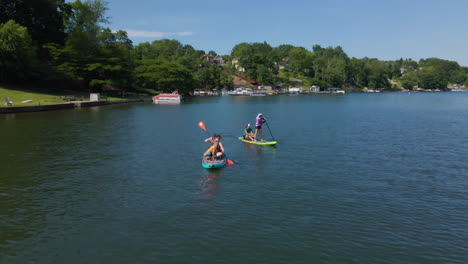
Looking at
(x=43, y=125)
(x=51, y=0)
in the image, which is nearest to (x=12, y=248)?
(x=43, y=125)

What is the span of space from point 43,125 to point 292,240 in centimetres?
4402

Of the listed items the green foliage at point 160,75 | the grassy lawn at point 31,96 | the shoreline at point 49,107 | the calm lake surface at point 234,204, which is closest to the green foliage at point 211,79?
the green foliage at point 160,75

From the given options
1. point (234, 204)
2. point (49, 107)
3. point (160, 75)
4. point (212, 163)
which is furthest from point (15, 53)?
point (234, 204)

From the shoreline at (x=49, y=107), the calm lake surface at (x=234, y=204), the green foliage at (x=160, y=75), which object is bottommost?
the calm lake surface at (x=234, y=204)

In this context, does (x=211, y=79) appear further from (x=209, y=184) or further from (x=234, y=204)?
(x=234, y=204)

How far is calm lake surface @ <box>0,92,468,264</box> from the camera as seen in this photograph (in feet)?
46.3

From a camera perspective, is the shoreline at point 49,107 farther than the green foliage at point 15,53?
No

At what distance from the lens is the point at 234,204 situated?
19.1m

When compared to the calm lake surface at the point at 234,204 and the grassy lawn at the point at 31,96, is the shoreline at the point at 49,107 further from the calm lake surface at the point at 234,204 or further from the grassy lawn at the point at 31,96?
the calm lake surface at the point at 234,204

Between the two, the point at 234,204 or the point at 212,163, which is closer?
the point at 234,204

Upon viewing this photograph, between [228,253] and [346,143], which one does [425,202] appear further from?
[346,143]

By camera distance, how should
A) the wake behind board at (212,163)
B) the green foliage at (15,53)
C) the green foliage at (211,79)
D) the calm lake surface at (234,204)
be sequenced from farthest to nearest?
1. the green foliage at (211,79)
2. the green foliage at (15,53)
3. the wake behind board at (212,163)
4. the calm lake surface at (234,204)

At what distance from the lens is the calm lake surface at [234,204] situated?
14.1 m

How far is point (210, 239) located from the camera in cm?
1500
